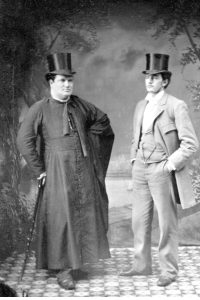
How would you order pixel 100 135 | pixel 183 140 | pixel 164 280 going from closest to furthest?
pixel 183 140
pixel 164 280
pixel 100 135

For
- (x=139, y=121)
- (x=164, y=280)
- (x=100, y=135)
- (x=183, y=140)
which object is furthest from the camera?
(x=100, y=135)

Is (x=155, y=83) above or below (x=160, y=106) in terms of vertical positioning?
above

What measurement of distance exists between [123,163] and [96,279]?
1.03 metres

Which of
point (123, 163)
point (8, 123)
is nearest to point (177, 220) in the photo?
point (123, 163)

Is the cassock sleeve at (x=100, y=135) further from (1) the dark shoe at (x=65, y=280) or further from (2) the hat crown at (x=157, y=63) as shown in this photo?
(1) the dark shoe at (x=65, y=280)

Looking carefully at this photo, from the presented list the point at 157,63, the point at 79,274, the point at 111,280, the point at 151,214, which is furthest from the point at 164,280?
the point at 157,63

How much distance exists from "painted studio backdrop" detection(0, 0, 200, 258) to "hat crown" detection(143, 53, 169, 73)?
21cm

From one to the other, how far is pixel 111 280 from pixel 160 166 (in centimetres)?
103

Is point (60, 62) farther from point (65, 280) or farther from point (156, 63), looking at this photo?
point (65, 280)

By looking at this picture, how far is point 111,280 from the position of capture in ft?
17.7

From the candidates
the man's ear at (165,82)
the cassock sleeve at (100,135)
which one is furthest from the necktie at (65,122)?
the man's ear at (165,82)

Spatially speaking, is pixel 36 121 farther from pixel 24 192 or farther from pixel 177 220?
pixel 177 220

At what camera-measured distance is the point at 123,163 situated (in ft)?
18.9

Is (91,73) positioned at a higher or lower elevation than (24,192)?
higher
